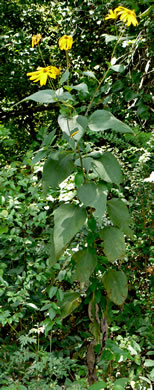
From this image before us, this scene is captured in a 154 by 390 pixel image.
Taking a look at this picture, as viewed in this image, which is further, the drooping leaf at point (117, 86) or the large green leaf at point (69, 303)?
the drooping leaf at point (117, 86)

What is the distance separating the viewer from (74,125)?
1.38 metres

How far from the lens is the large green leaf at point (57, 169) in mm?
1486

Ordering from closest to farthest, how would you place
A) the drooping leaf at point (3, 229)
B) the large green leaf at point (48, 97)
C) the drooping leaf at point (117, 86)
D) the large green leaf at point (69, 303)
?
the large green leaf at point (48, 97), the large green leaf at point (69, 303), the drooping leaf at point (3, 229), the drooping leaf at point (117, 86)

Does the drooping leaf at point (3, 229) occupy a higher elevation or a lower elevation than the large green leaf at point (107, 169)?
lower

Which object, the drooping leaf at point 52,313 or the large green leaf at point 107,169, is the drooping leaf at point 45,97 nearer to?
the large green leaf at point 107,169

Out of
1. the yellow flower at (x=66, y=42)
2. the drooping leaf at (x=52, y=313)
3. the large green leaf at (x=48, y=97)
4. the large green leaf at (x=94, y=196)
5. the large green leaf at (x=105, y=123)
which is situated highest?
the yellow flower at (x=66, y=42)

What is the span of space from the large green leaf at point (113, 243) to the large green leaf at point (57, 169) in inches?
10.7

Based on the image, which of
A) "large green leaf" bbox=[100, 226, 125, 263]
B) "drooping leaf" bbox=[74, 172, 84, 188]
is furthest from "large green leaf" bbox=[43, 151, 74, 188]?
→ "large green leaf" bbox=[100, 226, 125, 263]

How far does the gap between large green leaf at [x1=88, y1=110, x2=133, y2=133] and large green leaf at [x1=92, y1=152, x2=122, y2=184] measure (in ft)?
0.43

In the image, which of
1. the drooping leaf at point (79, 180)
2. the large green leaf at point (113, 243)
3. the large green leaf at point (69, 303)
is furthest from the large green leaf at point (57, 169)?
the large green leaf at point (69, 303)

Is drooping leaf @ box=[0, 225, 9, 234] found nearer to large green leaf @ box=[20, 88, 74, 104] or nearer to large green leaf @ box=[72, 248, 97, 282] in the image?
large green leaf @ box=[72, 248, 97, 282]

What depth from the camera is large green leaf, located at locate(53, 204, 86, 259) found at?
141 centimetres

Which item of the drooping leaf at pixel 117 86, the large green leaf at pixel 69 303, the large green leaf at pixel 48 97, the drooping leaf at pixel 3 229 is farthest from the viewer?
the drooping leaf at pixel 117 86

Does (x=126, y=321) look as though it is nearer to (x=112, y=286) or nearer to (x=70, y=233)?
(x=112, y=286)
